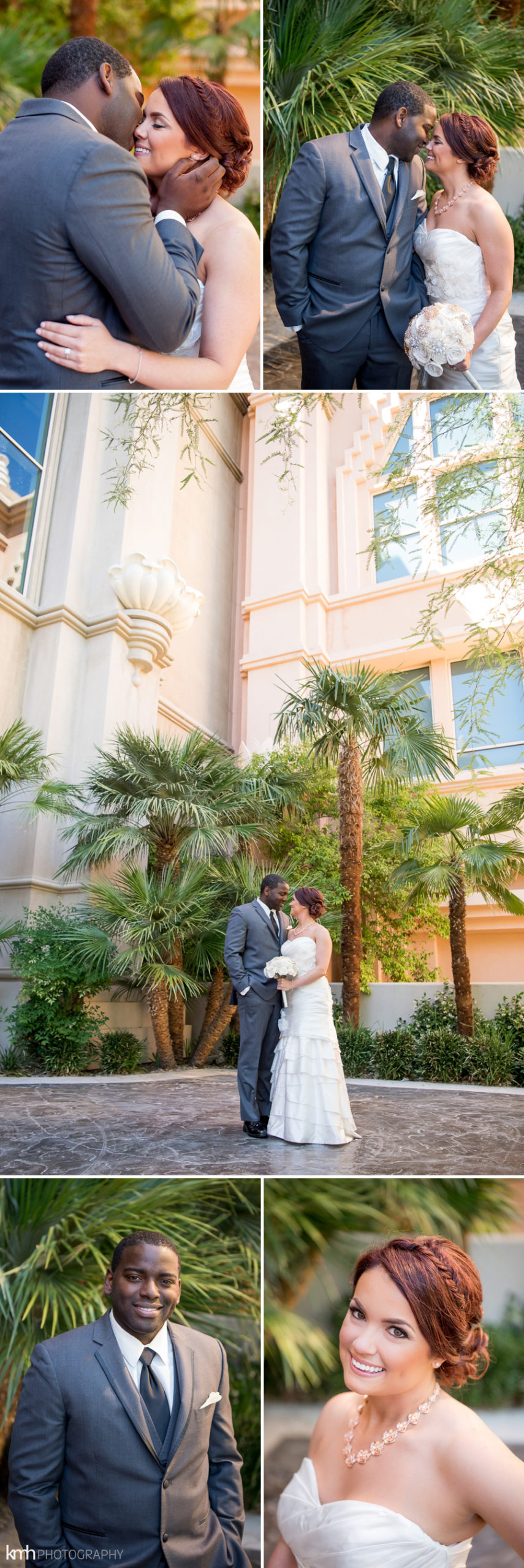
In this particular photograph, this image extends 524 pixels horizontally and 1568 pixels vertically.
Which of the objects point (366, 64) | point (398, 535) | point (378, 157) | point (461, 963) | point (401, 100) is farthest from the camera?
point (366, 64)

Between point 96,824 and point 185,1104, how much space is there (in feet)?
3.12

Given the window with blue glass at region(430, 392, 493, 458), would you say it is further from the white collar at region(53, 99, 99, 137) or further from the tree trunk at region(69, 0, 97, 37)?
the tree trunk at region(69, 0, 97, 37)

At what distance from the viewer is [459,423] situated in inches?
111

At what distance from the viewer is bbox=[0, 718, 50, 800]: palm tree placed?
2.57 metres

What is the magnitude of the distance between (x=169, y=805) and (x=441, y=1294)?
172 cm

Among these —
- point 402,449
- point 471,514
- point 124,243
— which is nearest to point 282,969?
point 471,514

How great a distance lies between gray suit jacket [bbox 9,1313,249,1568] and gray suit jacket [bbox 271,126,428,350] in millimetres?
3171

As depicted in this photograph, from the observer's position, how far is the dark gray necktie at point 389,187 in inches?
115

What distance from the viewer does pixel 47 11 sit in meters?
3.25

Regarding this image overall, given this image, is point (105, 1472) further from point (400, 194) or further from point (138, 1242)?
point (400, 194)

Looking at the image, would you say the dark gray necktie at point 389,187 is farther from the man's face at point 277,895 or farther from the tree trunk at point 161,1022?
the tree trunk at point 161,1022

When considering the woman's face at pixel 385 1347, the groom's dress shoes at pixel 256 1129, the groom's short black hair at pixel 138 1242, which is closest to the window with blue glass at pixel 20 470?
the groom's dress shoes at pixel 256 1129

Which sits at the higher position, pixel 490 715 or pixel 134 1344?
pixel 490 715

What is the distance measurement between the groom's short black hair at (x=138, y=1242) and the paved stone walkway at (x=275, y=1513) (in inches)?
20.8
